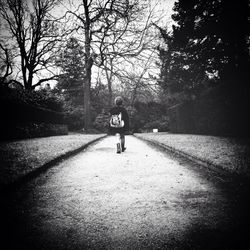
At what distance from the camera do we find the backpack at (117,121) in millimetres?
7993

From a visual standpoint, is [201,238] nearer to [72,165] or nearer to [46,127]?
[72,165]

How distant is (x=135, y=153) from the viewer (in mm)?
7883

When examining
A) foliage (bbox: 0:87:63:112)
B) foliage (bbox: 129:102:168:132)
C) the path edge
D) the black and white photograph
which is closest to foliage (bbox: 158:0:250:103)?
the black and white photograph

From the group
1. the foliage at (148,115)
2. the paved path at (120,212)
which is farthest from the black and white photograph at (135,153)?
the foliage at (148,115)

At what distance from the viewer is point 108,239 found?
81.0 inches

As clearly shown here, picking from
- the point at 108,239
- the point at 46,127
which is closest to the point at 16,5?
the point at 46,127

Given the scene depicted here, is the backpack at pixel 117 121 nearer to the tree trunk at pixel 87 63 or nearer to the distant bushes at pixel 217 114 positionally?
the distant bushes at pixel 217 114

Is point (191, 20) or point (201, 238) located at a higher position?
point (191, 20)

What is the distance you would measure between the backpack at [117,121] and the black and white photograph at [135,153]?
0.04m

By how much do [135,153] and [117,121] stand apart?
138 centimetres

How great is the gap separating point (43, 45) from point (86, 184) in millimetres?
23661

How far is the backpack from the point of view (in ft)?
26.2

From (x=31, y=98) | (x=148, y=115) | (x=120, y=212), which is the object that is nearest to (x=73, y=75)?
(x=31, y=98)

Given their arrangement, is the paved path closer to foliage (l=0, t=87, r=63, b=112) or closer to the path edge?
the path edge
